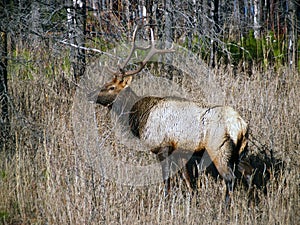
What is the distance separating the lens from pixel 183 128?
4906 mm

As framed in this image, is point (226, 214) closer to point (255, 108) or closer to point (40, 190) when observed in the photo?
point (40, 190)

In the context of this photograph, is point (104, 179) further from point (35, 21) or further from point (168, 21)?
point (168, 21)

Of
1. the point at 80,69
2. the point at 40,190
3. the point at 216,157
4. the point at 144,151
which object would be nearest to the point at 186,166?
the point at 144,151

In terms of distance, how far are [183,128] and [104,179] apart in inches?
48.7

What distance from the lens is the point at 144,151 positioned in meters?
5.45

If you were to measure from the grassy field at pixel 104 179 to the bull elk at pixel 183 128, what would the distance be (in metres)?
0.27

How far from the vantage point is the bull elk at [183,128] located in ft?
15.0

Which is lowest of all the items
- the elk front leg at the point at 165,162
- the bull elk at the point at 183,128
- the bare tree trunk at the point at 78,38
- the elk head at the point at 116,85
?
the elk front leg at the point at 165,162

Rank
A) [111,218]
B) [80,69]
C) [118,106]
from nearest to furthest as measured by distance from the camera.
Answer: [111,218]
[118,106]
[80,69]

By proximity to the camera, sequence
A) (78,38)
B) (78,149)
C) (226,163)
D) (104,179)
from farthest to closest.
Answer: (78,38) → (78,149) → (226,163) → (104,179)

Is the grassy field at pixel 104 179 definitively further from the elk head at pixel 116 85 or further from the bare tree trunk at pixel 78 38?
the elk head at pixel 116 85

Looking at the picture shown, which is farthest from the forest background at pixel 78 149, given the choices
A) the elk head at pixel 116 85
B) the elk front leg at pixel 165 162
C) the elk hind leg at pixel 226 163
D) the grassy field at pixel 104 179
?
the elk head at pixel 116 85

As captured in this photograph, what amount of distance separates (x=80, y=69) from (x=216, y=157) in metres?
2.89

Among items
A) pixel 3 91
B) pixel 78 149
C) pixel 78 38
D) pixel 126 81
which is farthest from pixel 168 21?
pixel 78 149
